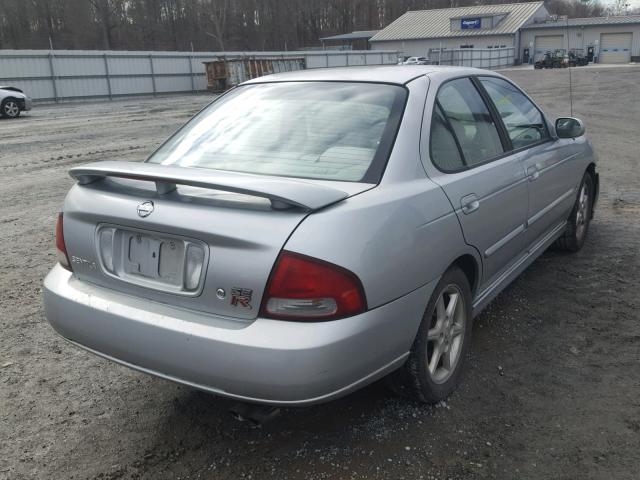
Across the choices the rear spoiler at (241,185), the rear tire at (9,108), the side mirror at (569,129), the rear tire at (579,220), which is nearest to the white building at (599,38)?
the rear tire at (9,108)

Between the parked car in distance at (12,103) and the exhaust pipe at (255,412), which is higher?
the parked car in distance at (12,103)

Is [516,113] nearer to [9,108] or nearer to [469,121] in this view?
[469,121]

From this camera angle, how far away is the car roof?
3.22m

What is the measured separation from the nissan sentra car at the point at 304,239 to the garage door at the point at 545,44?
2641 inches

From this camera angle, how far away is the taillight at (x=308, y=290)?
2189 mm

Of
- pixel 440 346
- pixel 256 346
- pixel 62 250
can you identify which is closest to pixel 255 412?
pixel 256 346

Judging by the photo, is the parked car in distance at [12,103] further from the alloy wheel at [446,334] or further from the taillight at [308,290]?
the taillight at [308,290]

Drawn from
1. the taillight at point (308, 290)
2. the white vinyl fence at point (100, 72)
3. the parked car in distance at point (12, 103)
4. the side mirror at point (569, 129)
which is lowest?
the taillight at point (308, 290)

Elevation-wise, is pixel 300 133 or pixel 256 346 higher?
pixel 300 133

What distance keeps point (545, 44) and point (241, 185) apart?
7137 centimetres

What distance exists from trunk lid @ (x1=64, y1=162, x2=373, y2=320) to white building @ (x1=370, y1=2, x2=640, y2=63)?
61129 millimetres

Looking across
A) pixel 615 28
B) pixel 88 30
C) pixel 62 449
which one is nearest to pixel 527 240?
pixel 62 449

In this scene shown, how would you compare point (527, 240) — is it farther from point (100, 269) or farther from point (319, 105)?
point (100, 269)

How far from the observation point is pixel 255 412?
2391 millimetres
